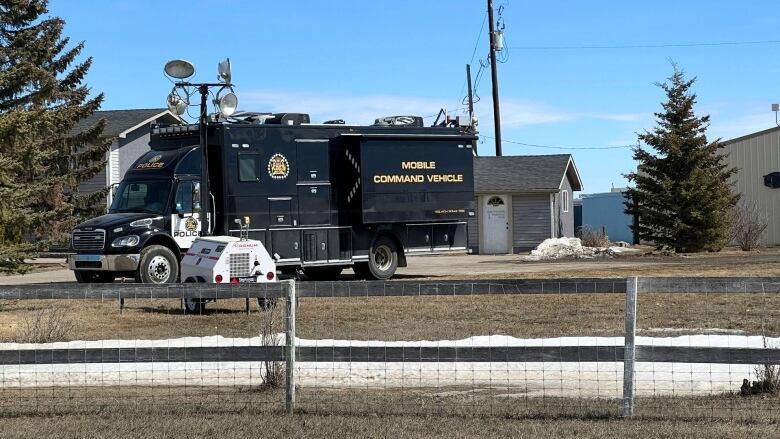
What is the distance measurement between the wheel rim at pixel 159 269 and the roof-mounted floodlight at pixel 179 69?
3.59 m

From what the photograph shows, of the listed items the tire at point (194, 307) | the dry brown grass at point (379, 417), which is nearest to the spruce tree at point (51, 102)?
the tire at point (194, 307)

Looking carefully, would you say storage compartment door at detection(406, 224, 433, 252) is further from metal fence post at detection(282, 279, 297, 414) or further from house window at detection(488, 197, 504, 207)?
metal fence post at detection(282, 279, 297, 414)

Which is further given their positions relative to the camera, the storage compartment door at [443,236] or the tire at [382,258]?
the storage compartment door at [443,236]

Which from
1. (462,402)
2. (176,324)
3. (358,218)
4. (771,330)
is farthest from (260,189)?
(462,402)

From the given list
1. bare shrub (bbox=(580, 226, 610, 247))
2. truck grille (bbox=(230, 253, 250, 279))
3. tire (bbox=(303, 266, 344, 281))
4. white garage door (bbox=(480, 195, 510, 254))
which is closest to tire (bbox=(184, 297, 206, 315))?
truck grille (bbox=(230, 253, 250, 279))

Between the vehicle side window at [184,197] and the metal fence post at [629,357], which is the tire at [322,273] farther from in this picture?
the metal fence post at [629,357]

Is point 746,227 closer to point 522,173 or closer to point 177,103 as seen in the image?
point 522,173

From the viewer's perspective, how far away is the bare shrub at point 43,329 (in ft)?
47.4

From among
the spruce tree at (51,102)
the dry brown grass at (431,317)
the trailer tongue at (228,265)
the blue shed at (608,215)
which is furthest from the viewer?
the blue shed at (608,215)

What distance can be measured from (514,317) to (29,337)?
7.14 metres

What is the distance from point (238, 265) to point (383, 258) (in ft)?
25.9

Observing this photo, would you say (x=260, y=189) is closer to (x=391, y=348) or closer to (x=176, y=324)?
(x=176, y=324)

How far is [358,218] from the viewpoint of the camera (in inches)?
945

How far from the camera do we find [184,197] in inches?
868
